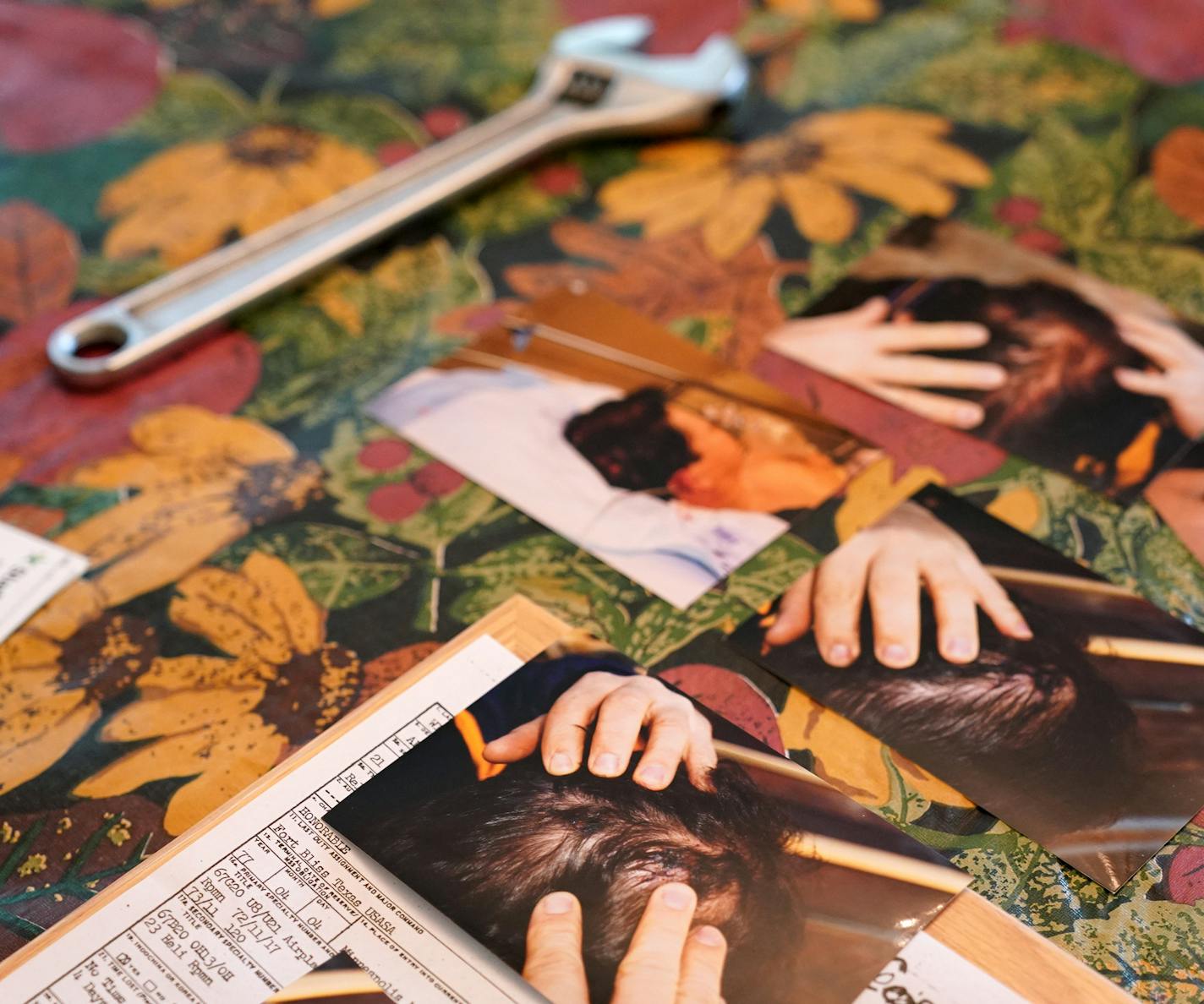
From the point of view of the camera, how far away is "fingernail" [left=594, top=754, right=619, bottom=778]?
47 centimetres

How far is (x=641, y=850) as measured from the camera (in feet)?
1.47

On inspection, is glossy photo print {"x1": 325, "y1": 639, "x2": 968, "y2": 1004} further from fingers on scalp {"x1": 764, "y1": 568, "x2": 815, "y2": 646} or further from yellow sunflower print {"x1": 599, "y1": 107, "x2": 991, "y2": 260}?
yellow sunflower print {"x1": 599, "y1": 107, "x2": 991, "y2": 260}

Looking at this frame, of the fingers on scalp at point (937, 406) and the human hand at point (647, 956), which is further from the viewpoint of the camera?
the fingers on scalp at point (937, 406)

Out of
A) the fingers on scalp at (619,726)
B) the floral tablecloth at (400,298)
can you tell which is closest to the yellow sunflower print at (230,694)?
the floral tablecloth at (400,298)

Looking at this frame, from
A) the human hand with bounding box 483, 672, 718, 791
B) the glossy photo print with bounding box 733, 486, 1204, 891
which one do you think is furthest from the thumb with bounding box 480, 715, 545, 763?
the glossy photo print with bounding box 733, 486, 1204, 891

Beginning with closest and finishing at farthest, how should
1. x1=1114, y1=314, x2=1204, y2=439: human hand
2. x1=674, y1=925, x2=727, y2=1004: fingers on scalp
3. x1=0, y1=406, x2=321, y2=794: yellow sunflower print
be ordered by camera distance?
x1=674, y1=925, x2=727, y2=1004: fingers on scalp → x1=0, y1=406, x2=321, y2=794: yellow sunflower print → x1=1114, y1=314, x2=1204, y2=439: human hand

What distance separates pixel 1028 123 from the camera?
2.63 ft

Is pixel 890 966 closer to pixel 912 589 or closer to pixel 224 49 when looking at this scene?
pixel 912 589

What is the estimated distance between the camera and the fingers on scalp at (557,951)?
411 millimetres

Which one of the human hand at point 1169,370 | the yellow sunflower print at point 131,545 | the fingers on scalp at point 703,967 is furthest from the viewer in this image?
the human hand at point 1169,370

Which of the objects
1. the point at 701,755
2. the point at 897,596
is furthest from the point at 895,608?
the point at 701,755

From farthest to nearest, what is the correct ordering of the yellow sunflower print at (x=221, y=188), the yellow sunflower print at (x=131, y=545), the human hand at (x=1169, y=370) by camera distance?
the yellow sunflower print at (x=221, y=188)
the human hand at (x=1169, y=370)
the yellow sunflower print at (x=131, y=545)

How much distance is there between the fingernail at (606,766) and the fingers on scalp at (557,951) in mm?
50

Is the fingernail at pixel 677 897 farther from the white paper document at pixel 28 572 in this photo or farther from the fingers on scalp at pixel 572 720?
the white paper document at pixel 28 572
